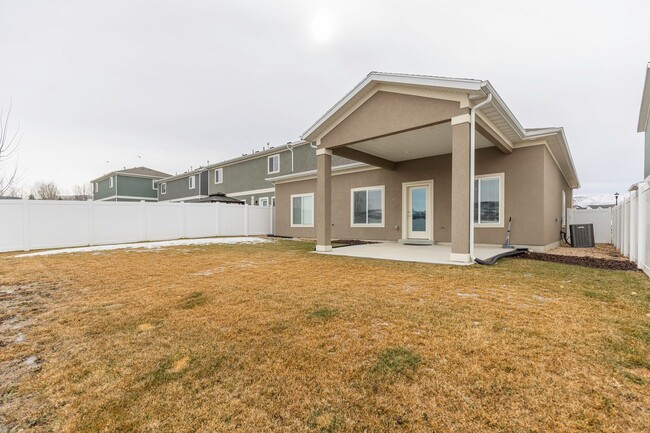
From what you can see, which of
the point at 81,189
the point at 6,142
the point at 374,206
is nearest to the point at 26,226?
the point at 6,142

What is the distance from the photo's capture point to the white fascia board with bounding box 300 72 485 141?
5.76 m

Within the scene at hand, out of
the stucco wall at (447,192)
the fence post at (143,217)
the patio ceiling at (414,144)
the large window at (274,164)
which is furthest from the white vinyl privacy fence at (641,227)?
the large window at (274,164)

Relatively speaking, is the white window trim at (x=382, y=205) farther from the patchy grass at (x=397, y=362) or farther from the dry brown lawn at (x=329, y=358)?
the patchy grass at (x=397, y=362)

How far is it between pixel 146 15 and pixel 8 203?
7576 millimetres

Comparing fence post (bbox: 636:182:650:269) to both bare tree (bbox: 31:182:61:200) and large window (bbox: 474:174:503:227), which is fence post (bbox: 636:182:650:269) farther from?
bare tree (bbox: 31:182:61:200)

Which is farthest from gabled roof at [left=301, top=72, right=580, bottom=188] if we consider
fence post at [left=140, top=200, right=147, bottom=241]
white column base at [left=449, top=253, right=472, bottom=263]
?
fence post at [left=140, top=200, right=147, bottom=241]

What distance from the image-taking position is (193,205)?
14.1m

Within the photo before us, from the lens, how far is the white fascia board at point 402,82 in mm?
5758

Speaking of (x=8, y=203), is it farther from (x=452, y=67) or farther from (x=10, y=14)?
(x=452, y=67)

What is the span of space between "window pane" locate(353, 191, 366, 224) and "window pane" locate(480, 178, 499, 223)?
4.58 m

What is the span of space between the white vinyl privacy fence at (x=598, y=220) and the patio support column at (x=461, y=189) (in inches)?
441

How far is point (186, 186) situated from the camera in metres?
27.0

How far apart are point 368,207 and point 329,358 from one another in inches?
398

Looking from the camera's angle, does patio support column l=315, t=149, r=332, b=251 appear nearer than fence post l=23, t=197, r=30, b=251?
Yes
